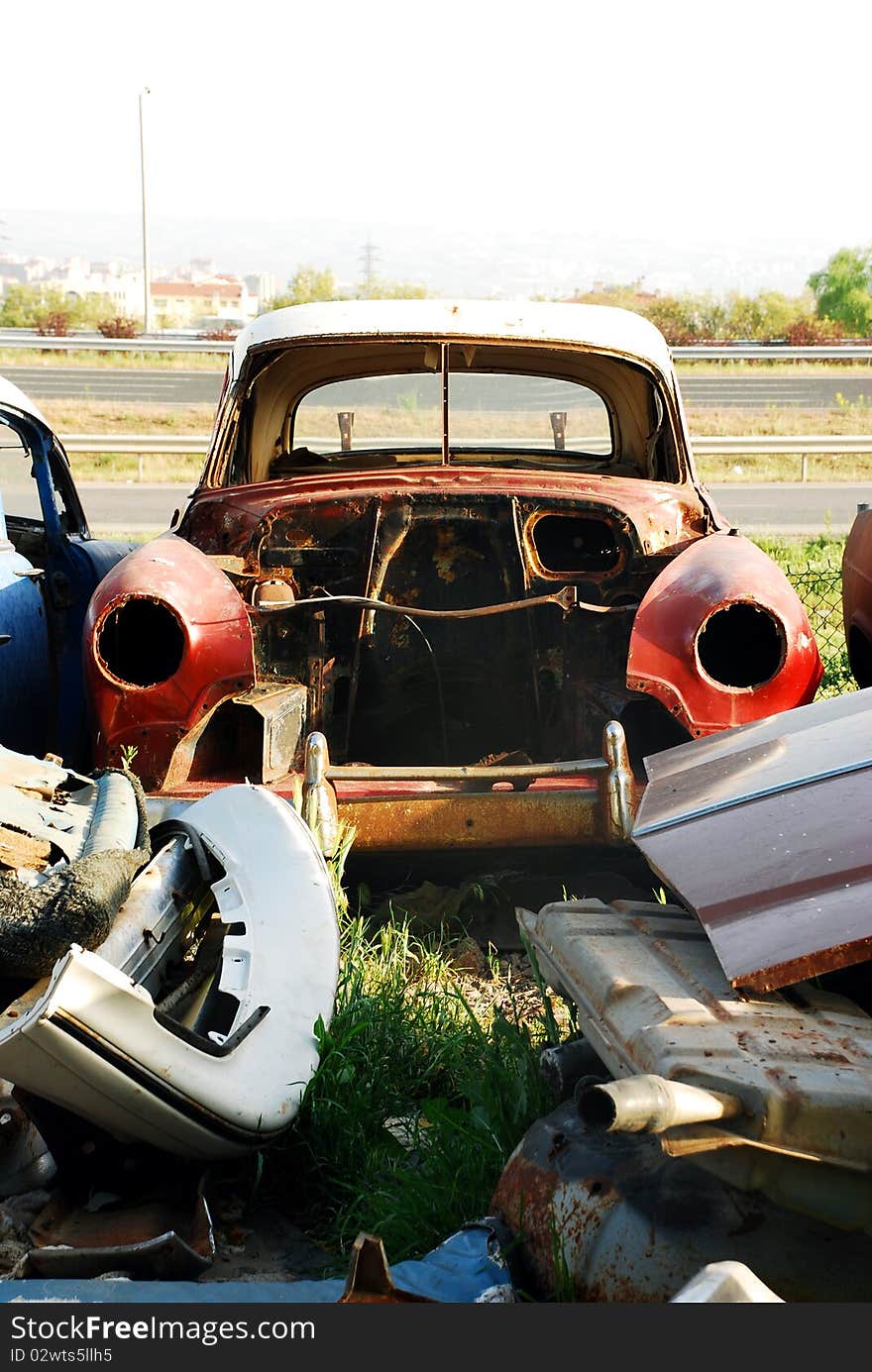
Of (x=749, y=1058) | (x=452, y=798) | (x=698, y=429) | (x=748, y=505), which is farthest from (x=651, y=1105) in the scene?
(x=698, y=429)

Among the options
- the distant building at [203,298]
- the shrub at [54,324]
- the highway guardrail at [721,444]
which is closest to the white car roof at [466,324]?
the highway guardrail at [721,444]

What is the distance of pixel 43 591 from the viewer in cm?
559

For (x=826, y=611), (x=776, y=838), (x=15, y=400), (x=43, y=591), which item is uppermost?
(x=15, y=400)

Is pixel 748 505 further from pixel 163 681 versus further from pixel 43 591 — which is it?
pixel 163 681

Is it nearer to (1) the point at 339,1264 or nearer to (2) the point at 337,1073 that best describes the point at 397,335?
(2) the point at 337,1073

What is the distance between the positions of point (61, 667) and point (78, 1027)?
3.39 m

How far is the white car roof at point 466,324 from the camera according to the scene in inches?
208

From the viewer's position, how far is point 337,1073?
3.11m

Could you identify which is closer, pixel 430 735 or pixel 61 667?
pixel 430 735

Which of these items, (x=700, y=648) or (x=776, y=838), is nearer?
(x=776, y=838)

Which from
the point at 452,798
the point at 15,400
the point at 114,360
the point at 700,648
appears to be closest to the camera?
the point at 452,798

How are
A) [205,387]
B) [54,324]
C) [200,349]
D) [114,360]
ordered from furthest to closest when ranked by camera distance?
[54,324]
[114,360]
[200,349]
[205,387]

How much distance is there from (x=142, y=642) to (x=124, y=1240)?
2231mm

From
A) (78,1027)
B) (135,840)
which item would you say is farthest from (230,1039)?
(135,840)
